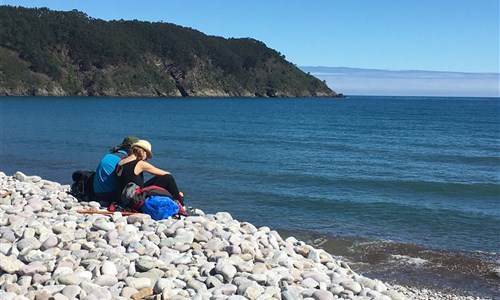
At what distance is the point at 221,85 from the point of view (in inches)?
6821

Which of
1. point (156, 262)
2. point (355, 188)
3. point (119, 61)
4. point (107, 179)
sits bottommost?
point (355, 188)

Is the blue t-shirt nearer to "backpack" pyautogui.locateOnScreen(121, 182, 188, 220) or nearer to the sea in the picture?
"backpack" pyautogui.locateOnScreen(121, 182, 188, 220)

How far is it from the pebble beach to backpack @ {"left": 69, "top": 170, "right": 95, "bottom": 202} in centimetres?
140

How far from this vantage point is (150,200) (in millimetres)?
9469

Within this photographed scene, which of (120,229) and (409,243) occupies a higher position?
(120,229)

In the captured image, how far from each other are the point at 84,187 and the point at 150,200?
7.30 ft

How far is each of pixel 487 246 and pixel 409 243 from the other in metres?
1.77

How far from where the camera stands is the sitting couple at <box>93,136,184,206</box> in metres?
10.1

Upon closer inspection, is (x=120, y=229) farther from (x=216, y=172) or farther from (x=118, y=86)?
(x=118, y=86)

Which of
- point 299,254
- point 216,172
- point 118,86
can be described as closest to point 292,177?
point 216,172

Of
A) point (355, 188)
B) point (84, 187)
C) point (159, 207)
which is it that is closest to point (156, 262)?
point (159, 207)

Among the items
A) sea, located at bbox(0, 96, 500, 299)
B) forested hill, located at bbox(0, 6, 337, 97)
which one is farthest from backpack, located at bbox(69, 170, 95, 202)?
forested hill, located at bbox(0, 6, 337, 97)

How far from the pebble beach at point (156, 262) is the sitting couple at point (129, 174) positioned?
1.07m

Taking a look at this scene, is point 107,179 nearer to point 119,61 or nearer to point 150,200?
point 150,200
